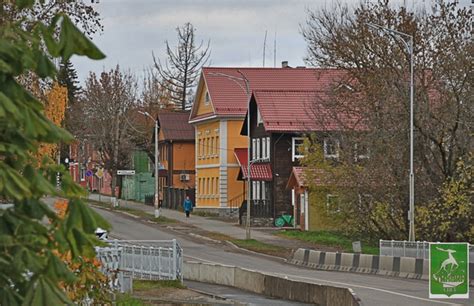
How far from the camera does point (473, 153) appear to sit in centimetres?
4091

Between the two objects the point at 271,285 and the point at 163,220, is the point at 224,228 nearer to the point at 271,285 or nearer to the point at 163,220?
the point at 163,220

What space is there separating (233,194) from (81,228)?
227 feet

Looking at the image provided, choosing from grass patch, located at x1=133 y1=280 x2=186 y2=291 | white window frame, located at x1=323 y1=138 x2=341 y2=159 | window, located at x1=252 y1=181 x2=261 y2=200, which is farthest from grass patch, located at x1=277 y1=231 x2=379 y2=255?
grass patch, located at x1=133 y1=280 x2=186 y2=291

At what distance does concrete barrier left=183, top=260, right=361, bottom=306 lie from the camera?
23.6m

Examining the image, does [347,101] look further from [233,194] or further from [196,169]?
[196,169]

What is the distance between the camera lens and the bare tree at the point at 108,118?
84.8 metres

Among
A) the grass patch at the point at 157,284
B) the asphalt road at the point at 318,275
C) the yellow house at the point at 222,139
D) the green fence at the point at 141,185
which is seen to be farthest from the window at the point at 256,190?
the grass patch at the point at 157,284

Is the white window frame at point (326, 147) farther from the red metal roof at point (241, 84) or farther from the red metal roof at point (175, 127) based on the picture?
the red metal roof at point (175, 127)

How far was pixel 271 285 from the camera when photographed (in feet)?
92.1

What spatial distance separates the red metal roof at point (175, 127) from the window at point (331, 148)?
39173mm

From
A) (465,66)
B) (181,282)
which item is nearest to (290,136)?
(465,66)

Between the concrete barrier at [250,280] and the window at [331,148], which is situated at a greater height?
the window at [331,148]

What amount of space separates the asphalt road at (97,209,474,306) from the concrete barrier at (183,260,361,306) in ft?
3.91

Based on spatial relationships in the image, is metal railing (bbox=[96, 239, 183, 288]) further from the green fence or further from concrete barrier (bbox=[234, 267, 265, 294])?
the green fence
